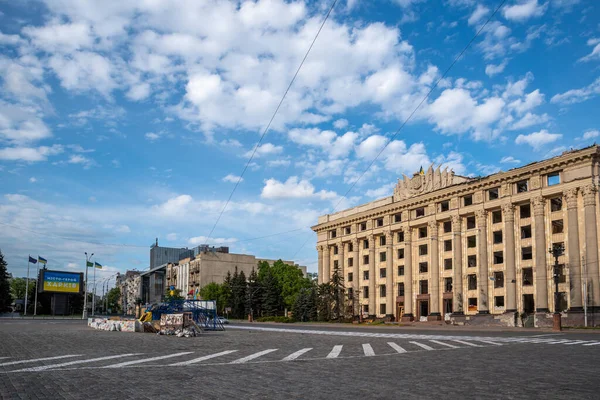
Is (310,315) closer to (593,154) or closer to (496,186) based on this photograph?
(496,186)

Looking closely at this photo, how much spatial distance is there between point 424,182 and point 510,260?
17079 mm

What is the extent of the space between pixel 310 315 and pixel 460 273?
87.8 ft

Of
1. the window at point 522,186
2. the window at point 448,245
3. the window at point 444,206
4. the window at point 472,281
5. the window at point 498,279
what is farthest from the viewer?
the window at point 444,206

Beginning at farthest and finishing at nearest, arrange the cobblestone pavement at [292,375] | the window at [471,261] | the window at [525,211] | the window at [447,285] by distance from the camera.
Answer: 1. the window at [447,285]
2. the window at [471,261]
3. the window at [525,211]
4. the cobblestone pavement at [292,375]

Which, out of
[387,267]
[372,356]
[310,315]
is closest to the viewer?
[372,356]

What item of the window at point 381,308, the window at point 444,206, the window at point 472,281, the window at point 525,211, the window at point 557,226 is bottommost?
the window at point 381,308

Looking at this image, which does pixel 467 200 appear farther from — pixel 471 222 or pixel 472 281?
pixel 472 281

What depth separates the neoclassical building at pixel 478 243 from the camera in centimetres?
5169

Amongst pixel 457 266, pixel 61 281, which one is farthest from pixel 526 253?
pixel 61 281

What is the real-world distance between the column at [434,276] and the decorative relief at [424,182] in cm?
493

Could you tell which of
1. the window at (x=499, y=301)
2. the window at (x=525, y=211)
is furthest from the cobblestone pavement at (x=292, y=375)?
the window at (x=499, y=301)

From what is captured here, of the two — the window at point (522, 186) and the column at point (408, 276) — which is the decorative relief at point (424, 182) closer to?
the column at point (408, 276)

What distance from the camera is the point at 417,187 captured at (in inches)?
2849

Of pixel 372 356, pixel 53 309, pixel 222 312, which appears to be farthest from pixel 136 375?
pixel 53 309
